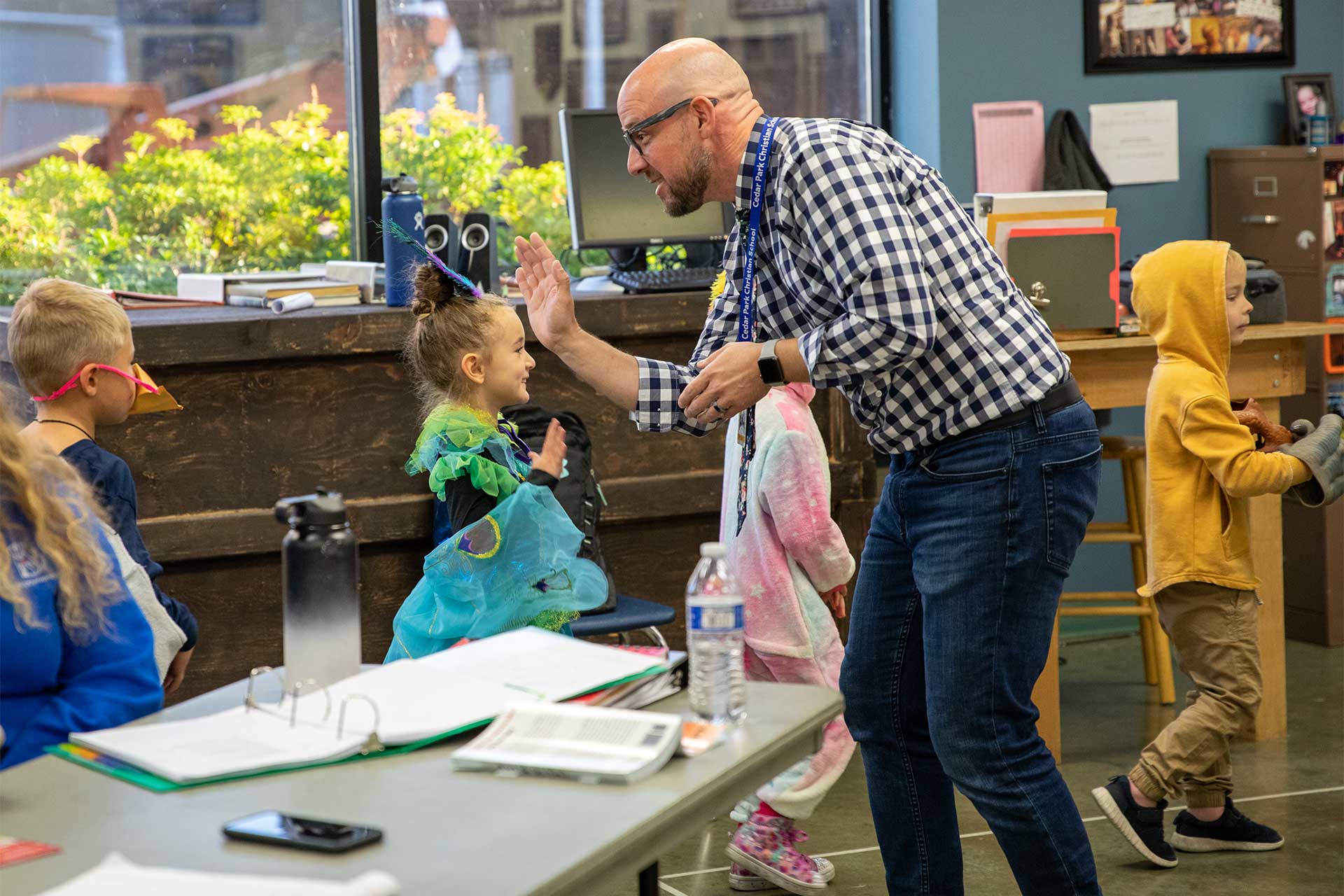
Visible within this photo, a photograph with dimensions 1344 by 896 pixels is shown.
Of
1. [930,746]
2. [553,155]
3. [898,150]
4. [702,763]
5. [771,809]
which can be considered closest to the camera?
[702,763]

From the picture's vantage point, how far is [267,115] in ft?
14.2

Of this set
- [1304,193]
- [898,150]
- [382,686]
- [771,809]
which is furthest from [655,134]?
[1304,193]

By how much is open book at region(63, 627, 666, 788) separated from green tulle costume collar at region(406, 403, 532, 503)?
45.4 inches

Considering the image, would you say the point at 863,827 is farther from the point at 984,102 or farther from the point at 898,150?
the point at 984,102

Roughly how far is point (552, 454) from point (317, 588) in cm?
127

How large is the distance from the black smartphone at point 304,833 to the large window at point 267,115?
2940 mm

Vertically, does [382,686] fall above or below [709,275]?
below

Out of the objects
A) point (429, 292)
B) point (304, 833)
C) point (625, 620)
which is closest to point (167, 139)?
point (429, 292)

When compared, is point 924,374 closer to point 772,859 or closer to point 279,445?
point 772,859

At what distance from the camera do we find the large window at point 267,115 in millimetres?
4082

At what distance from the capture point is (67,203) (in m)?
4.10

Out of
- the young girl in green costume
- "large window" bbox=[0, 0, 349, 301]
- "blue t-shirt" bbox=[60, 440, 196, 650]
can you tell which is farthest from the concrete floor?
"large window" bbox=[0, 0, 349, 301]

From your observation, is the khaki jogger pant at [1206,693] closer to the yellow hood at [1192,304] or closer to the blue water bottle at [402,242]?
the yellow hood at [1192,304]

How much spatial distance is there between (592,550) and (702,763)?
1845mm
